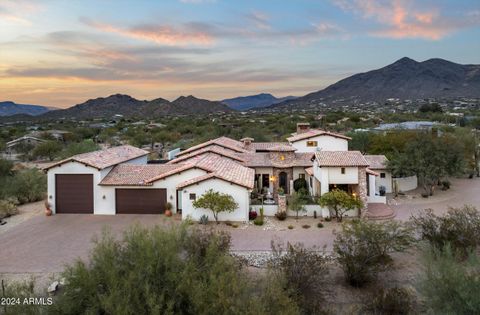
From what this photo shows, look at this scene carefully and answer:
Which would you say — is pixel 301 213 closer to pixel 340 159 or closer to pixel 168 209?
pixel 340 159

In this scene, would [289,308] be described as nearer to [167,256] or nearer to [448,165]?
[167,256]

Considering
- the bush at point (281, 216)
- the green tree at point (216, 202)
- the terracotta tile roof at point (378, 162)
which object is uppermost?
the terracotta tile roof at point (378, 162)

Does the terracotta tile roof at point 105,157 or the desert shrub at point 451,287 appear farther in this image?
the terracotta tile roof at point 105,157

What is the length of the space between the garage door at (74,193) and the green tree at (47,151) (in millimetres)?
34147

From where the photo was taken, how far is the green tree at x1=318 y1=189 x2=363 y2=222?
73.0ft

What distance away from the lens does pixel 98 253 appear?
11281 millimetres

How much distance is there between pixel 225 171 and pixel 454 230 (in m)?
13.2

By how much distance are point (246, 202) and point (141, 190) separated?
7.16 metres

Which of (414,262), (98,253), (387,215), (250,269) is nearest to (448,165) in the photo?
(387,215)

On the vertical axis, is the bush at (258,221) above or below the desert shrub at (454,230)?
below

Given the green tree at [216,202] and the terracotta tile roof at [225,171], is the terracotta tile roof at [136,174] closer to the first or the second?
the terracotta tile roof at [225,171]

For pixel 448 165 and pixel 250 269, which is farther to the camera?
pixel 448 165

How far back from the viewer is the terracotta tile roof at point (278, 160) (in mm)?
30359

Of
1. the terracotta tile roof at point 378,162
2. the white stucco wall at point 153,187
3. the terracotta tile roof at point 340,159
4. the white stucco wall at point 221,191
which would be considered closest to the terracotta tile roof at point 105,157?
the white stucco wall at point 153,187
